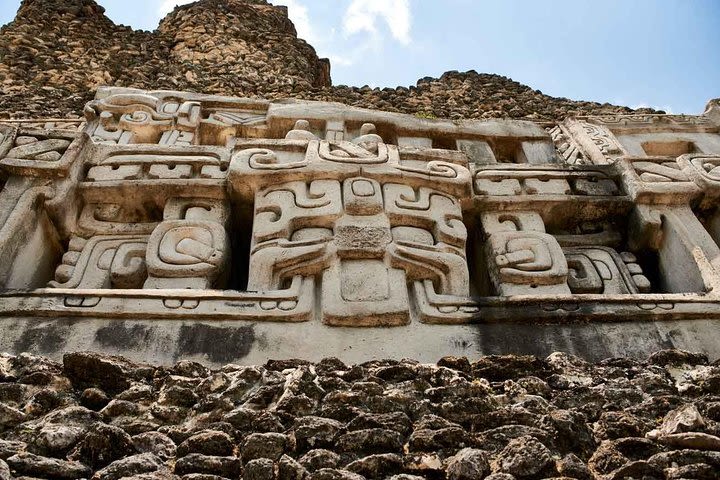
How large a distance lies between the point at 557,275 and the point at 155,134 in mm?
3138

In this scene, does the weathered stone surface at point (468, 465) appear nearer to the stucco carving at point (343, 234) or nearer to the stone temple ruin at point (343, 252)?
the stone temple ruin at point (343, 252)

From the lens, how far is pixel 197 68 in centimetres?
927

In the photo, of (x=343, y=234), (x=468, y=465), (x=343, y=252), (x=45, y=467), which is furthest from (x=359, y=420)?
(x=343, y=234)

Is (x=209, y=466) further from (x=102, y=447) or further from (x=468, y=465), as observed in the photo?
(x=468, y=465)

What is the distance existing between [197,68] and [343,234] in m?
6.49

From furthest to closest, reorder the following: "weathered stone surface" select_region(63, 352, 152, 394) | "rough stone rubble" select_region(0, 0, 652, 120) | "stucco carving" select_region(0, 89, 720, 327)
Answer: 1. "rough stone rubble" select_region(0, 0, 652, 120)
2. "stucco carving" select_region(0, 89, 720, 327)
3. "weathered stone surface" select_region(63, 352, 152, 394)

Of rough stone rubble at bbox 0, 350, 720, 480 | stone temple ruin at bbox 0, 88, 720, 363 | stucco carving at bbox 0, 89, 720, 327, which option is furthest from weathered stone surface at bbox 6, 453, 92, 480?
stucco carving at bbox 0, 89, 720, 327

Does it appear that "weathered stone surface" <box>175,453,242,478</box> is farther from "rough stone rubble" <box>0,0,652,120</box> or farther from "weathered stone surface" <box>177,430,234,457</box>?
"rough stone rubble" <box>0,0,652,120</box>

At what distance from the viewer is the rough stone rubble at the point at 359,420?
1.74 meters

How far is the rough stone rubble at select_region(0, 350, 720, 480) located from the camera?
5.70 feet

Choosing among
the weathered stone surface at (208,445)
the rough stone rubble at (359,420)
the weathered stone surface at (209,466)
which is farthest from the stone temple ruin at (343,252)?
the weathered stone surface at (209,466)

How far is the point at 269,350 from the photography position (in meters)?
2.92

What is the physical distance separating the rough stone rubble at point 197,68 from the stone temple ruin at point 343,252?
3.59 m

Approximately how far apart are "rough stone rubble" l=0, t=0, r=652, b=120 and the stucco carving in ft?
11.7
